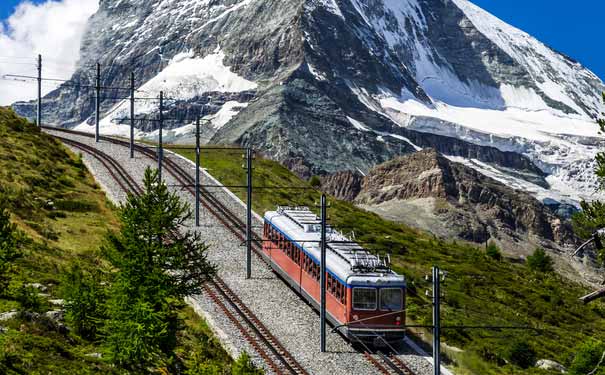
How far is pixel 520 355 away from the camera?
44938 mm

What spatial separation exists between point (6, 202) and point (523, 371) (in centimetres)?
2956

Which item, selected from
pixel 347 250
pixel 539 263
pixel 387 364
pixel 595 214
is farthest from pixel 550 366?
pixel 539 263

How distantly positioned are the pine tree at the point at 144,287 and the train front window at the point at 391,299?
863 cm

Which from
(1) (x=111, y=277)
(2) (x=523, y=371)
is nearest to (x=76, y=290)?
(1) (x=111, y=277)

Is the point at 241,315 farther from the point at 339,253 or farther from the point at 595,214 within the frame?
the point at 595,214

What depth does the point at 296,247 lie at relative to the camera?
48.2 m

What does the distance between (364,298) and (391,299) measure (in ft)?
4.11

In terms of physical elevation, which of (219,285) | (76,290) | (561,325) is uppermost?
(76,290)

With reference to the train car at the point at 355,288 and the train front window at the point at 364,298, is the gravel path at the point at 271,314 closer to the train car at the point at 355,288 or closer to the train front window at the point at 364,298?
the train car at the point at 355,288

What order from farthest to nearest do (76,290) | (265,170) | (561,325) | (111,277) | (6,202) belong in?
1. (265,170)
2. (561,325)
3. (6,202)
4. (111,277)
5. (76,290)

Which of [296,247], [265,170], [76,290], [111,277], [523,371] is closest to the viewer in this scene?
[76,290]

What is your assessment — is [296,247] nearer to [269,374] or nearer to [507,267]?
[269,374]

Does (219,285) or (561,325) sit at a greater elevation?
(219,285)

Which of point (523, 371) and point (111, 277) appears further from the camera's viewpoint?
point (523, 371)
